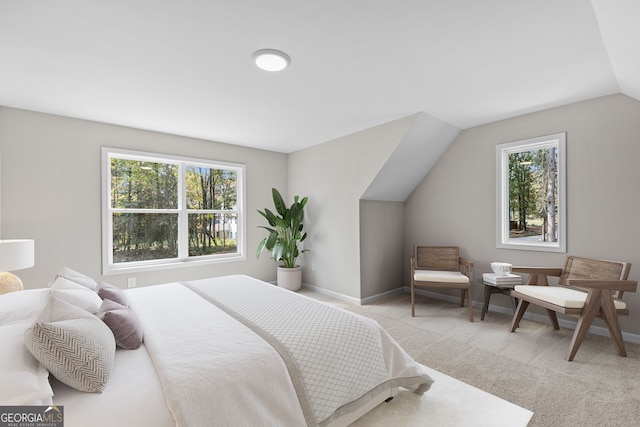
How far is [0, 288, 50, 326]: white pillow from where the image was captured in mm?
1526

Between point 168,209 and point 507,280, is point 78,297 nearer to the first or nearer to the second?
point 168,209

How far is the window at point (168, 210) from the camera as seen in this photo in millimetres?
3656

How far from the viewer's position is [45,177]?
10.2ft

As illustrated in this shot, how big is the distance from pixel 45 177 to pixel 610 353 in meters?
5.80

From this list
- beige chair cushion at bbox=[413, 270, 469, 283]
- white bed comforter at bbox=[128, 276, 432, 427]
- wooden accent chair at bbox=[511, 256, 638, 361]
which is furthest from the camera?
beige chair cushion at bbox=[413, 270, 469, 283]

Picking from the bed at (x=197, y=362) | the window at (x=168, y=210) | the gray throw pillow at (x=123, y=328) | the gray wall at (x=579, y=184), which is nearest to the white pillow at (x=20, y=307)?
the bed at (x=197, y=362)

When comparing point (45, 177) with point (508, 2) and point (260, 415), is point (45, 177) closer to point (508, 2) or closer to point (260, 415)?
point (260, 415)

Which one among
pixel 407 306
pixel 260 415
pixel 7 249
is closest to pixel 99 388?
pixel 260 415

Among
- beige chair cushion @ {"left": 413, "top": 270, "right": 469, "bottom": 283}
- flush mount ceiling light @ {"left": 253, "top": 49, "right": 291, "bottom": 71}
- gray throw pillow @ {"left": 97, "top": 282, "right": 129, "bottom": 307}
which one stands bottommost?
beige chair cushion @ {"left": 413, "top": 270, "right": 469, "bottom": 283}

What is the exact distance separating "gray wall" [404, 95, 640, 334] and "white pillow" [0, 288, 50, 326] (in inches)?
165

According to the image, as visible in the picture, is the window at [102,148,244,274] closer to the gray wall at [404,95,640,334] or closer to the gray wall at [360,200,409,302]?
the gray wall at [360,200,409,302]

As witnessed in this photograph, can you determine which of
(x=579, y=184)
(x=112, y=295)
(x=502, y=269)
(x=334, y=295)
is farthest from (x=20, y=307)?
(x=579, y=184)

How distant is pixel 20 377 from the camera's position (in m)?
0.97

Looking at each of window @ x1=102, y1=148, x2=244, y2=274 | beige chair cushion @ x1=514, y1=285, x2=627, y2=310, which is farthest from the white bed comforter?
window @ x1=102, y1=148, x2=244, y2=274
